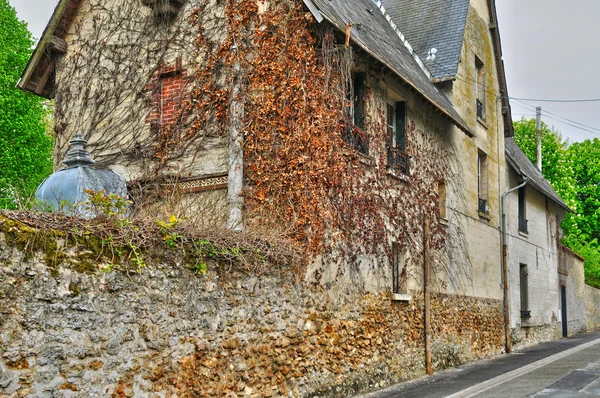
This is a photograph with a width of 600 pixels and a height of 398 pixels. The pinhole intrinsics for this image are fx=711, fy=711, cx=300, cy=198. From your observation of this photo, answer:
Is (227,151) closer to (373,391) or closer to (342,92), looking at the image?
(342,92)

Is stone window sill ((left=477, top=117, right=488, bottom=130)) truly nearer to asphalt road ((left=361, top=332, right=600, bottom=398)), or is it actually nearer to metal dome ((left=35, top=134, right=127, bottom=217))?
asphalt road ((left=361, top=332, right=600, bottom=398))

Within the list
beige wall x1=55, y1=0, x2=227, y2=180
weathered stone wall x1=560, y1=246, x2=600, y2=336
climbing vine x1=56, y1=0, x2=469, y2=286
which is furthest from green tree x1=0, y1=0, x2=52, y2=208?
weathered stone wall x1=560, y1=246, x2=600, y2=336

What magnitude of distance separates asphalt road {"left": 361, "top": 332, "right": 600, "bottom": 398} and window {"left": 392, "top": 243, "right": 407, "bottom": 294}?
5.87 feet

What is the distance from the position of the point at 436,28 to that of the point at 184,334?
13.4 metres

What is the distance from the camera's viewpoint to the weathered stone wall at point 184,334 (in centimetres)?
653

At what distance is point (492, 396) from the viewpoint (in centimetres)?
1098

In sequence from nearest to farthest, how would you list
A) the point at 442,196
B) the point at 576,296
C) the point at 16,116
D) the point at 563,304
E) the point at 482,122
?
the point at 442,196, the point at 482,122, the point at 16,116, the point at 563,304, the point at 576,296

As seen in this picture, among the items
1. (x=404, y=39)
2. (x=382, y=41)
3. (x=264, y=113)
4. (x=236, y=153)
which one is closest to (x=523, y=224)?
(x=404, y=39)

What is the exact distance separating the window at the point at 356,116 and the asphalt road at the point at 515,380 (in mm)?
4288

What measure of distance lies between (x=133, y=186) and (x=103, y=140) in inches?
52.0

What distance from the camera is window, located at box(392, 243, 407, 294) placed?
13945 mm

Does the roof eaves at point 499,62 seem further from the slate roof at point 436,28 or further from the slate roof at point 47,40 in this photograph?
the slate roof at point 47,40

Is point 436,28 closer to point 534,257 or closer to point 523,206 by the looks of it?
point 523,206

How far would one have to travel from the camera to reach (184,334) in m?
8.24
